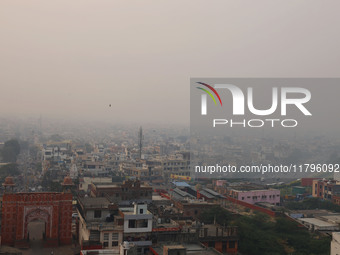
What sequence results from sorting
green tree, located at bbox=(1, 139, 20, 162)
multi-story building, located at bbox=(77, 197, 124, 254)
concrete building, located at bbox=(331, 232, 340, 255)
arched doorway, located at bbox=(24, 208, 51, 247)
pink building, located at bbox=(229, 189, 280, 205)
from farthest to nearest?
green tree, located at bbox=(1, 139, 20, 162)
pink building, located at bbox=(229, 189, 280, 205)
arched doorway, located at bbox=(24, 208, 51, 247)
multi-story building, located at bbox=(77, 197, 124, 254)
concrete building, located at bbox=(331, 232, 340, 255)

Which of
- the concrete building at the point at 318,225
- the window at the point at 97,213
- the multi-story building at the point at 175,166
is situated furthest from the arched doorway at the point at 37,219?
the multi-story building at the point at 175,166

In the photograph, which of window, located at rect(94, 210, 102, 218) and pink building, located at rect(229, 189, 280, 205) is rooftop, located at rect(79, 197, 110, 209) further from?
pink building, located at rect(229, 189, 280, 205)

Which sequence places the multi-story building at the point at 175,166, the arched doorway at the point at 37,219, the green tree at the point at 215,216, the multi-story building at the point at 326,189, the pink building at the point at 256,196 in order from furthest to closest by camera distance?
1. the multi-story building at the point at 175,166
2. the multi-story building at the point at 326,189
3. the pink building at the point at 256,196
4. the green tree at the point at 215,216
5. the arched doorway at the point at 37,219

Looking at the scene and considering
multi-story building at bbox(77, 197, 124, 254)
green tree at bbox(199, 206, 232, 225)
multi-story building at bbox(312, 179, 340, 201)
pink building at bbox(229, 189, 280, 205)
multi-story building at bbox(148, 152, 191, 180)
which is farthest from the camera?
multi-story building at bbox(148, 152, 191, 180)

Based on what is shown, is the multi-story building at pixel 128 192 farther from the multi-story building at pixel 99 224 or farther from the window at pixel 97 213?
the window at pixel 97 213

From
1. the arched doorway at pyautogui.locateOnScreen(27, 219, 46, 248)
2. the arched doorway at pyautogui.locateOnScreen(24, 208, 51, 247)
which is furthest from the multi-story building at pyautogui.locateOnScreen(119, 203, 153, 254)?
the arched doorway at pyautogui.locateOnScreen(27, 219, 46, 248)

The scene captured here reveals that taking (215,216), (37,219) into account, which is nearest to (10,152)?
(37,219)

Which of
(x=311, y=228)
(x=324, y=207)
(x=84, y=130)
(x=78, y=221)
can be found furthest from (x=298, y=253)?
(x=84, y=130)

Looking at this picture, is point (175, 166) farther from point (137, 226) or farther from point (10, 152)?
point (137, 226)
